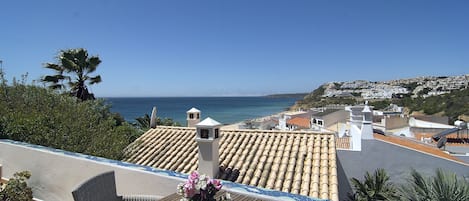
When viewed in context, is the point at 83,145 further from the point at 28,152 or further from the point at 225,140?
the point at 225,140

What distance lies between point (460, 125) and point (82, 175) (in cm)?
2308

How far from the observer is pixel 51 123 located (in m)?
7.00

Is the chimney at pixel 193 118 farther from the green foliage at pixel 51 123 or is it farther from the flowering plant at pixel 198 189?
the flowering plant at pixel 198 189

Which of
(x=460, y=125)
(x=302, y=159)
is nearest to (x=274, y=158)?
(x=302, y=159)

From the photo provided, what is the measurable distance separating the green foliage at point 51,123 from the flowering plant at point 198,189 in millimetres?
5329

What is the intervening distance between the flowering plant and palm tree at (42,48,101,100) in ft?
55.2

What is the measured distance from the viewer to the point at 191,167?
7918 mm

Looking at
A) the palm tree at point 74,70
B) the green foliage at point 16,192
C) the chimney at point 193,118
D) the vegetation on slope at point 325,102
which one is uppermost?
the palm tree at point 74,70

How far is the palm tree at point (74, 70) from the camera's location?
16.9 meters

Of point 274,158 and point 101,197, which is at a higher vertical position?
point 101,197

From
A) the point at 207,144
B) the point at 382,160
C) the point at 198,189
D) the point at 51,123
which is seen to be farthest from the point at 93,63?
the point at 198,189

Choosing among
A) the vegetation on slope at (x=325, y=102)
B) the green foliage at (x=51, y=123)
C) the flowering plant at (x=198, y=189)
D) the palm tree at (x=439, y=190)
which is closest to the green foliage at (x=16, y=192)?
the green foliage at (x=51, y=123)

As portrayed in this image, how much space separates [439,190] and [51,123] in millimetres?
→ 9489

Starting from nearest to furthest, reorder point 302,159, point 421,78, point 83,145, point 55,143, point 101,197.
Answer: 1. point 101,197
2. point 55,143
3. point 83,145
4. point 302,159
5. point 421,78
